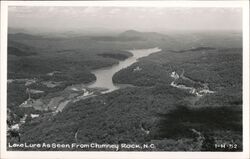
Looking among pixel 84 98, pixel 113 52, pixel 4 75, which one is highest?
pixel 113 52

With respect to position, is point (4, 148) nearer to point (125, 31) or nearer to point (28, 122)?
point (28, 122)

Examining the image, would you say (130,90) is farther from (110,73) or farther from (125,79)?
(110,73)

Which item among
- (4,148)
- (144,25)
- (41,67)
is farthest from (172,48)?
(4,148)

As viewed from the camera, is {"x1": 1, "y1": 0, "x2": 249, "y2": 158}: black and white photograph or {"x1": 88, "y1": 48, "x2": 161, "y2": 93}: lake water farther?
{"x1": 88, "y1": 48, "x2": 161, "y2": 93}: lake water

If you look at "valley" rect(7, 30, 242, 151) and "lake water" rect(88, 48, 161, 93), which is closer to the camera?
"valley" rect(7, 30, 242, 151)

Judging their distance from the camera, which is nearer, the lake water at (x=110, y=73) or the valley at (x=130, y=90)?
the valley at (x=130, y=90)

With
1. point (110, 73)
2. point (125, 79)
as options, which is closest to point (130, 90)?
point (125, 79)

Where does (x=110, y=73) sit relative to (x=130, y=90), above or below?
above

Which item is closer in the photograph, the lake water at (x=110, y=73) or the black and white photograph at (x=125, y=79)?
the black and white photograph at (x=125, y=79)
